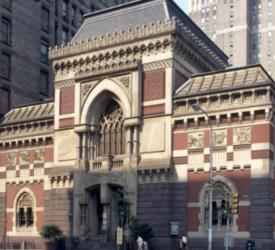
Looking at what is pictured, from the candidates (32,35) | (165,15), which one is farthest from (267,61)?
(165,15)

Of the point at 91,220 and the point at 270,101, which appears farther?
the point at 91,220

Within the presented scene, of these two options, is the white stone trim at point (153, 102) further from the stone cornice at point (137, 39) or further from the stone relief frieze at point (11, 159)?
the stone relief frieze at point (11, 159)

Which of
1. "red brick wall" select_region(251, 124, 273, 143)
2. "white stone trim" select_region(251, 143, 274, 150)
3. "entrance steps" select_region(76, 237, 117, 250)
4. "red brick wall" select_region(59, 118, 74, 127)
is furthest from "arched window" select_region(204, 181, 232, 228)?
"red brick wall" select_region(59, 118, 74, 127)

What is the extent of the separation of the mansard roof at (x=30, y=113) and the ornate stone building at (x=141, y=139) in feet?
0.56

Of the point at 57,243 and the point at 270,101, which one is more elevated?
the point at 270,101

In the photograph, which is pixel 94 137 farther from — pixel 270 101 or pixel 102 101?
pixel 270 101

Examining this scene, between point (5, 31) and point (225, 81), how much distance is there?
96.6 feet

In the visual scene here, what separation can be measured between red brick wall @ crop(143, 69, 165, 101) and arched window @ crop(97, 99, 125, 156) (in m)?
3.29

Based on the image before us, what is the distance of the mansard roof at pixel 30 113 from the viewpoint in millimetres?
54394

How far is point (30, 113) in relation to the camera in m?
55.8

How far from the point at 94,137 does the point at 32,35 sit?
2388 centimetres

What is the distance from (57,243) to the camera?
48.7 m

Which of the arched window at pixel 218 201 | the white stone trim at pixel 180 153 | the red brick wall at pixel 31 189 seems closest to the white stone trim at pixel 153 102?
the white stone trim at pixel 180 153

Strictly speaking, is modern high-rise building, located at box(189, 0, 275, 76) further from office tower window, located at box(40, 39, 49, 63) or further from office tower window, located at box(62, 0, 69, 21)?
office tower window, located at box(40, 39, 49, 63)
